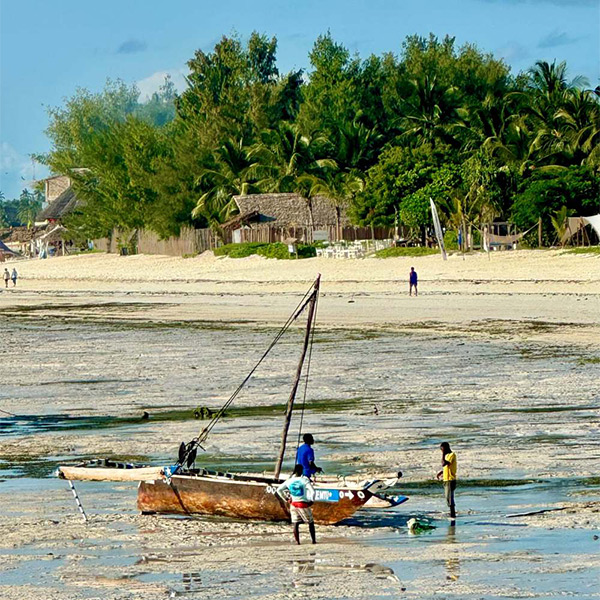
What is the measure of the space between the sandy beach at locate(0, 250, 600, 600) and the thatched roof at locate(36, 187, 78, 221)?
2928 inches

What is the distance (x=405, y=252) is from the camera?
66.4 meters

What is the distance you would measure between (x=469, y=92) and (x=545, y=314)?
53.8 m

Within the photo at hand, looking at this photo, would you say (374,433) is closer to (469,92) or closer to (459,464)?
(459,464)

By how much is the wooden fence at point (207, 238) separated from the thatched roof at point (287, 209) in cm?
130

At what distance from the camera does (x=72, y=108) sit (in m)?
148

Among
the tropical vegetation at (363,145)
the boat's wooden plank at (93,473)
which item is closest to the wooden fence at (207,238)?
the tropical vegetation at (363,145)

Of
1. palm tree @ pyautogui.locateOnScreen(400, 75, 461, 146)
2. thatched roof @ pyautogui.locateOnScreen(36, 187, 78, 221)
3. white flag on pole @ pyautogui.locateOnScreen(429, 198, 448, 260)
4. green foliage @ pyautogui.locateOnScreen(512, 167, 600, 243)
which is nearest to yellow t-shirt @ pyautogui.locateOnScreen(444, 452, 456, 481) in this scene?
white flag on pole @ pyautogui.locateOnScreen(429, 198, 448, 260)

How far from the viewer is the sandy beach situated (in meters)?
12.7

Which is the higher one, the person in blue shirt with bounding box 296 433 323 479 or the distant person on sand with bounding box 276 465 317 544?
the person in blue shirt with bounding box 296 433 323 479

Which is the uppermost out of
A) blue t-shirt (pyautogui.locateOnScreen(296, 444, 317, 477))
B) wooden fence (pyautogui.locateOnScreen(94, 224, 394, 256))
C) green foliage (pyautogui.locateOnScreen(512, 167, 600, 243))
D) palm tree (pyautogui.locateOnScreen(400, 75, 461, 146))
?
palm tree (pyautogui.locateOnScreen(400, 75, 461, 146))

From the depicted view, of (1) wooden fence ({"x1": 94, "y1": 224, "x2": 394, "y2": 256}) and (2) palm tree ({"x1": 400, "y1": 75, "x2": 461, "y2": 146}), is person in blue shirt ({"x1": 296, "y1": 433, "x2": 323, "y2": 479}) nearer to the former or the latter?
(1) wooden fence ({"x1": 94, "y1": 224, "x2": 394, "y2": 256})

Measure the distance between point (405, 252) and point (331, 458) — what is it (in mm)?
48134

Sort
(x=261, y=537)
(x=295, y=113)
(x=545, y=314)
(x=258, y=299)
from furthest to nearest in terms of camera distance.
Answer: (x=295, y=113) < (x=258, y=299) < (x=545, y=314) < (x=261, y=537)

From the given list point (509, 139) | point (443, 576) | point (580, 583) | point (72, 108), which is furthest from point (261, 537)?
point (72, 108)
